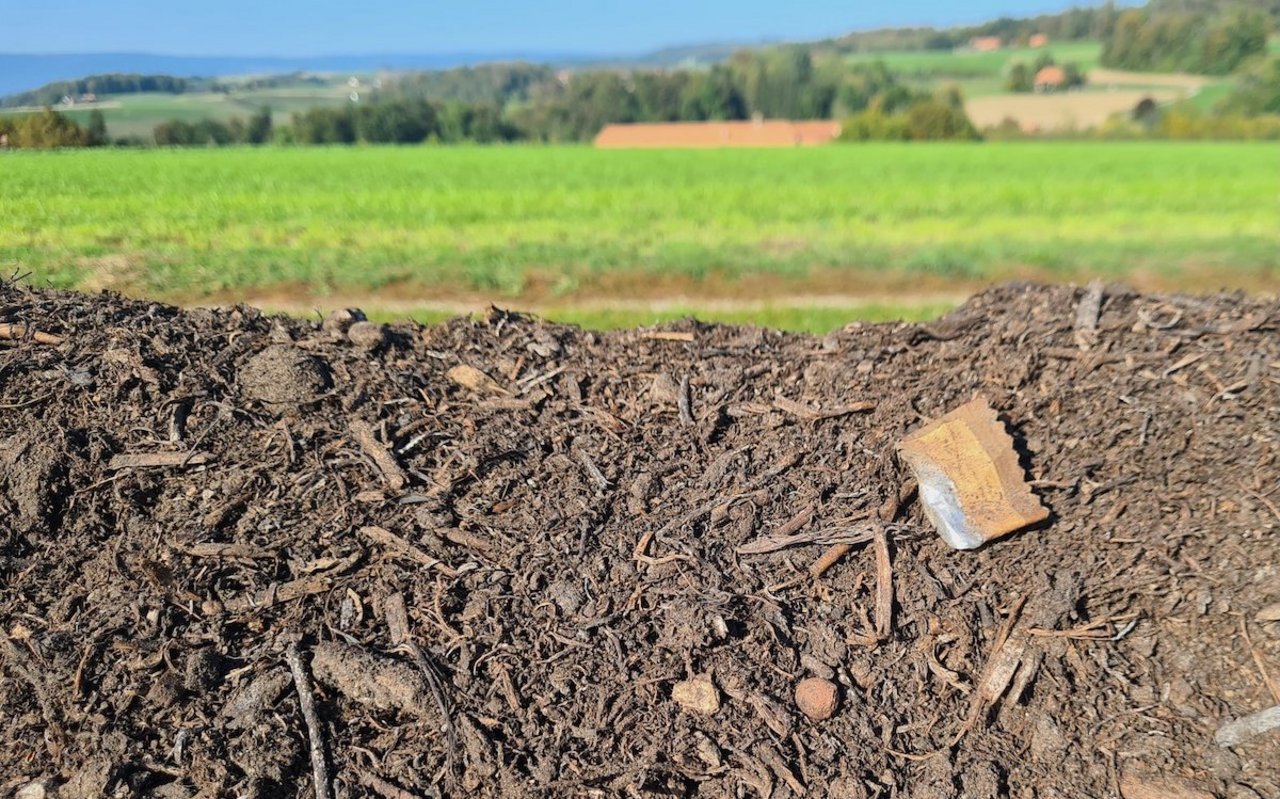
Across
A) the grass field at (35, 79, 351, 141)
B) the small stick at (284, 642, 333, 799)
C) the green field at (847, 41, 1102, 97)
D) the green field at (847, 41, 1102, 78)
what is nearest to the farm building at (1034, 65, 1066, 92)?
the green field at (847, 41, 1102, 97)

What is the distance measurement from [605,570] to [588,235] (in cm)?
832

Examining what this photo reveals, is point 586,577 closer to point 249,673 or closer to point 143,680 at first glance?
point 249,673

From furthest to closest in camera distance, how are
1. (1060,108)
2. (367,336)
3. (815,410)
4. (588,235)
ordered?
(1060,108) → (588,235) → (367,336) → (815,410)

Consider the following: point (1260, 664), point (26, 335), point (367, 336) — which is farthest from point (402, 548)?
point (1260, 664)

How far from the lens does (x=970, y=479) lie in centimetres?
314

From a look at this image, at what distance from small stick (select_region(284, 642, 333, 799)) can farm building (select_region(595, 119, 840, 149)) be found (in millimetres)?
44626

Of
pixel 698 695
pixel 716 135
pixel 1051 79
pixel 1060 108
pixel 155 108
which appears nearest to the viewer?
pixel 698 695

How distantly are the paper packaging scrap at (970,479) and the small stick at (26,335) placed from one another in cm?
386

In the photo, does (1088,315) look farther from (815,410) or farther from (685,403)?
(685,403)

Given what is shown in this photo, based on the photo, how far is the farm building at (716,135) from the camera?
4556 centimetres

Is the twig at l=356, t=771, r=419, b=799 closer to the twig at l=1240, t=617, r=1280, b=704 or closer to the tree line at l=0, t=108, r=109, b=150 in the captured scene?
the twig at l=1240, t=617, r=1280, b=704

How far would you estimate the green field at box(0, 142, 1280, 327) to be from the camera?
798 centimetres

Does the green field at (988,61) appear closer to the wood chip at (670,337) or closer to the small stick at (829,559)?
the wood chip at (670,337)

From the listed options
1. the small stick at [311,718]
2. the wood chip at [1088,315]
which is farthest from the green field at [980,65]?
the small stick at [311,718]
